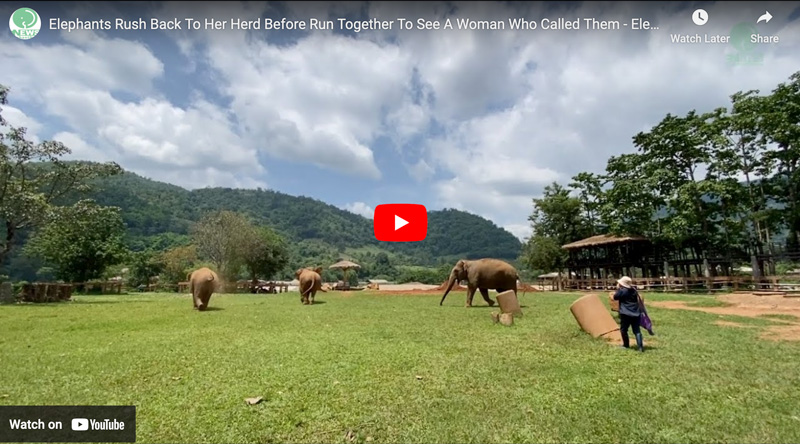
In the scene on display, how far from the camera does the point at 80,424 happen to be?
4605 mm

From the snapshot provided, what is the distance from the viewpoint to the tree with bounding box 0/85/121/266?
2161 cm

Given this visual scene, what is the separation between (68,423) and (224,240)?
132ft

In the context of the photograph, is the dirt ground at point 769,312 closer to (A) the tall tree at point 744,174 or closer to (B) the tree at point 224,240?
(A) the tall tree at point 744,174

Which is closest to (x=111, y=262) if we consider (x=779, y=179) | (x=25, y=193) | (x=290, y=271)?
(x=25, y=193)

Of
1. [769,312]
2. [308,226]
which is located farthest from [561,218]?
[308,226]

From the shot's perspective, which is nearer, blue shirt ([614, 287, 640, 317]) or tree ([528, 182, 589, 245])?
blue shirt ([614, 287, 640, 317])

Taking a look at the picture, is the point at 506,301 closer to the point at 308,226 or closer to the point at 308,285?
the point at 308,285

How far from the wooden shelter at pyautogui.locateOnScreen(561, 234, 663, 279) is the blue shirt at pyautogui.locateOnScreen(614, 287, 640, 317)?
27.8 meters

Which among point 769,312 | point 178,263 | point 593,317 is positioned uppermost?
point 178,263

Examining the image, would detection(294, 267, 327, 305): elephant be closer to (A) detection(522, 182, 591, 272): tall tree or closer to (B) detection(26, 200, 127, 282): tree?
(B) detection(26, 200, 127, 282): tree

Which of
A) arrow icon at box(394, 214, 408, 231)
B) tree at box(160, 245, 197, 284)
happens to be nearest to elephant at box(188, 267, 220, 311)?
arrow icon at box(394, 214, 408, 231)

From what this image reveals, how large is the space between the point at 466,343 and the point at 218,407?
17.2 ft

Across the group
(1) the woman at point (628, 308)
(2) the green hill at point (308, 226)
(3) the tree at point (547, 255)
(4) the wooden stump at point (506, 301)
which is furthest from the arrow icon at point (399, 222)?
(2) the green hill at point (308, 226)

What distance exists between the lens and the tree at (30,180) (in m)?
21.6
